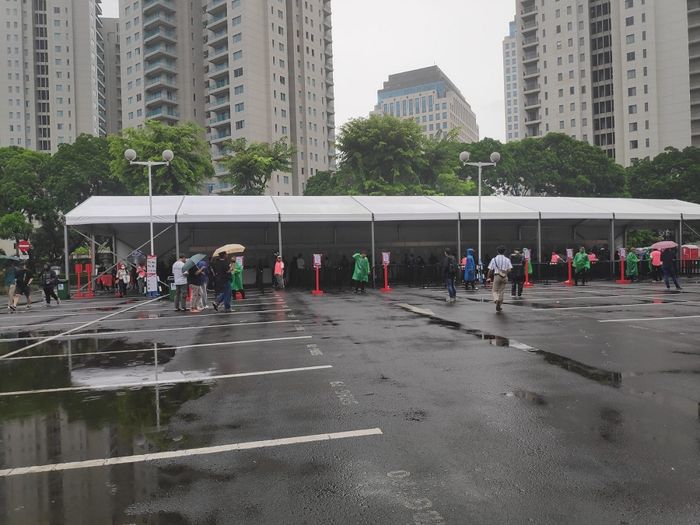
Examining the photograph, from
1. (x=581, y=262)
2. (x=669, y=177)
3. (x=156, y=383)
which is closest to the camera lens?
Answer: (x=156, y=383)

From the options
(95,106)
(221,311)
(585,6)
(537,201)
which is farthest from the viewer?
(95,106)

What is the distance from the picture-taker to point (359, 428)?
186 inches

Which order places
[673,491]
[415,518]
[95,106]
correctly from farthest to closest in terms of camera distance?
[95,106] → [673,491] → [415,518]

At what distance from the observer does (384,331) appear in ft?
34.7

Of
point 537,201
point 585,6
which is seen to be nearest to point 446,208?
point 537,201

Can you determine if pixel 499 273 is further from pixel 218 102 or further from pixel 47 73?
pixel 47 73

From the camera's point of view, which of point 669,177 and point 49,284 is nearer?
point 49,284

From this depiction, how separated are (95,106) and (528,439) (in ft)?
431

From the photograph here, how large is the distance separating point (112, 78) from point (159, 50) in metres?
59.8

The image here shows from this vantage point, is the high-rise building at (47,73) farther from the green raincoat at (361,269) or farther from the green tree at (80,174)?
the green raincoat at (361,269)

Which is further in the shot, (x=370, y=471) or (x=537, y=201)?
(x=537, y=201)

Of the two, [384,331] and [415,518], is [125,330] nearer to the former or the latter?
[384,331]

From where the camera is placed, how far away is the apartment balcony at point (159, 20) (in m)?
80.9

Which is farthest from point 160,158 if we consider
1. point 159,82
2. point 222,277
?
point 159,82
